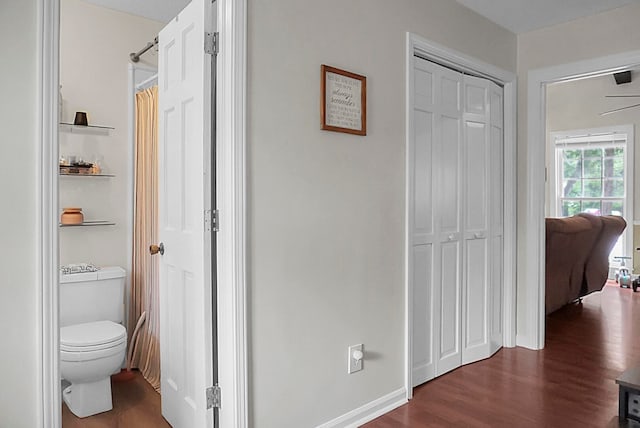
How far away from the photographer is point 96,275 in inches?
115

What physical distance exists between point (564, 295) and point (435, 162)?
103 inches

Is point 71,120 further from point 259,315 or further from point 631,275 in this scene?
point 631,275

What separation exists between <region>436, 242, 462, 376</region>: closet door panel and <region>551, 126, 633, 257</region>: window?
481cm

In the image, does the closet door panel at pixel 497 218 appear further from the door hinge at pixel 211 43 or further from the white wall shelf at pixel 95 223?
the white wall shelf at pixel 95 223

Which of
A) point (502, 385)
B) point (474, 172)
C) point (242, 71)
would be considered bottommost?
Result: point (502, 385)

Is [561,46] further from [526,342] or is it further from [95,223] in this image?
[95,223]

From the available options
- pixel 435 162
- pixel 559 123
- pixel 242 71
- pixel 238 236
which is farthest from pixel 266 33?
pixel 559 123

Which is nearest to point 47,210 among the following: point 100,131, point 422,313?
point 100,131

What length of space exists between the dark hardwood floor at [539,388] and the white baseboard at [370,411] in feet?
0.13

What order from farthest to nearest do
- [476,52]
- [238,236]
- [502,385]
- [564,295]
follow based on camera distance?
[564,295], [476,52], [502,385], [238,236]

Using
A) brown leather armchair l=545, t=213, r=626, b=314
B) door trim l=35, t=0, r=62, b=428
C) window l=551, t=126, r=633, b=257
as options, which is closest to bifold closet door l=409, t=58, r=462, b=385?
brown leather armchair l=545, t=213, r=626, b=314

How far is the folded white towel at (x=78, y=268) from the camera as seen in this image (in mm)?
2865

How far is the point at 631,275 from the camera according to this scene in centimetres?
643

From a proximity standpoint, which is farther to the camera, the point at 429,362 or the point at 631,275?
the point at 631,275
